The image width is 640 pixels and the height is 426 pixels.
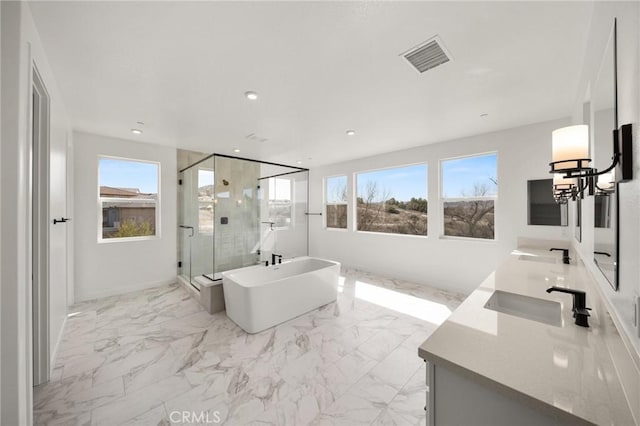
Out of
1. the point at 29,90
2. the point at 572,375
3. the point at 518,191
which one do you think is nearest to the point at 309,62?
the point at 29,90

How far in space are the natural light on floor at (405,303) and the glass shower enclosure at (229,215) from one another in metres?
1.78

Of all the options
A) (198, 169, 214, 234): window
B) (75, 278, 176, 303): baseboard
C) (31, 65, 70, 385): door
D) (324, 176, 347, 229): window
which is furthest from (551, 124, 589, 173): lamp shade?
(75, 278, 176, 303): baseboard

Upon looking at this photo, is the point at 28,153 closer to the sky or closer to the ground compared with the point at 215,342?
closer to the sky

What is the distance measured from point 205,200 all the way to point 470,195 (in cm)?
425

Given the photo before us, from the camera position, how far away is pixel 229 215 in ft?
12.9

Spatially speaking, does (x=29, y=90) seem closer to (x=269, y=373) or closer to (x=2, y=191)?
(x=2, y=191)

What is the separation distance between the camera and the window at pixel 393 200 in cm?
455

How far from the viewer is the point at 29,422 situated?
4.49 ft

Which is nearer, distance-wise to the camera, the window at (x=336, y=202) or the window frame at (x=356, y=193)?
the window frame at (x=356, y=193)

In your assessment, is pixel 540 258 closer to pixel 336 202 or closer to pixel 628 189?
pixel 628 189

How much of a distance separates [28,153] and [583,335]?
2.87m

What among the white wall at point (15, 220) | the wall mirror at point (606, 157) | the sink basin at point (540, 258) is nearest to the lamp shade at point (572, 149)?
the wall mirror at point (606, 157)

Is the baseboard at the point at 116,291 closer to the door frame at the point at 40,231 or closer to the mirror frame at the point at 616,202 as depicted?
the door frame at the point at 40,231

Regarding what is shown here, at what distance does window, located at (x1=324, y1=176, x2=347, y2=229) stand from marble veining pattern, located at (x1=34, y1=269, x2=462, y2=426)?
A: 2.77m
